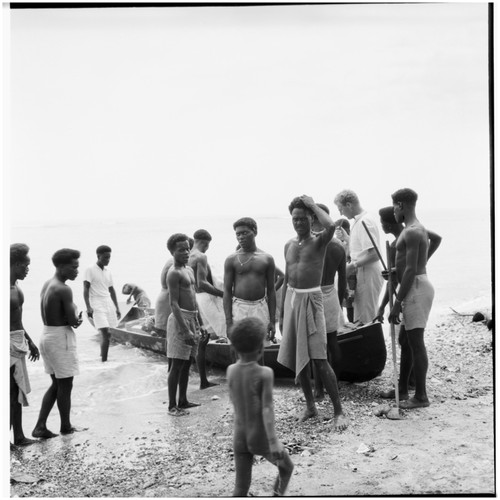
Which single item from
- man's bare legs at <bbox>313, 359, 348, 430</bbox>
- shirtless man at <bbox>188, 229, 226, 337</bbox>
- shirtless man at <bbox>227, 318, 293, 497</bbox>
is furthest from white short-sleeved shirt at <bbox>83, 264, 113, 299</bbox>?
shirtless man at <bbox>227, 318, 293, 497</bbox>

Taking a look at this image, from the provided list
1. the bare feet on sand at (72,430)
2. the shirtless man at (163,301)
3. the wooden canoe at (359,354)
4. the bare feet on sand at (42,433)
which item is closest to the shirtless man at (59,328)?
the bare feet on sand at (42,433)

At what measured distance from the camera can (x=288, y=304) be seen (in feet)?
16.0

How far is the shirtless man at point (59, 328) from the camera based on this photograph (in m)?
4.55

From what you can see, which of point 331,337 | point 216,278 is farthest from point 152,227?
point 331,337

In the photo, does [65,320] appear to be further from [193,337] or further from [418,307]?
[418,307]

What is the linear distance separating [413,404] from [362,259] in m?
1.52

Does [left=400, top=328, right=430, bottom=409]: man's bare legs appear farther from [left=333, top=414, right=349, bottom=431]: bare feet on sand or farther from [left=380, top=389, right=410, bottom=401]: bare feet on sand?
[left=333, top=414, right=349, bottom=431]: bare feet on sand

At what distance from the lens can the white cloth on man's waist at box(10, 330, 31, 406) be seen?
4359 mm

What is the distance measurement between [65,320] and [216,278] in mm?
Answer: 2525

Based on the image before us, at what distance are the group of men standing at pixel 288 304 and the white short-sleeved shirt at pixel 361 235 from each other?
0.05ft

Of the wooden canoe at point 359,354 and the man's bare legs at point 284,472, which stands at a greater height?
the wooden canoe at point 359,354

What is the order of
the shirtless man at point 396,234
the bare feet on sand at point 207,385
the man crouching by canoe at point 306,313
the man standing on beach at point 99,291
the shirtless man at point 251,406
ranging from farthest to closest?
the man standing on beach at point 99,291 → the bare feet on sand at point 207,385 → the shirtless man at point 396,234 → the man crouching by canoe at point 306,313 → the shirtless man at point 251,406

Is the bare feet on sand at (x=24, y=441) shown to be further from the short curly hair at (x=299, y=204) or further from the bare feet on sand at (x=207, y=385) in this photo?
the short curly hair at (x=299, y=204)

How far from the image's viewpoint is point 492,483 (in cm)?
380
